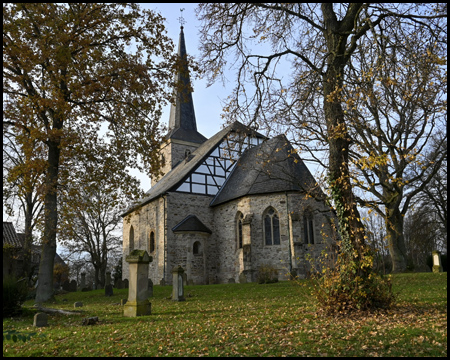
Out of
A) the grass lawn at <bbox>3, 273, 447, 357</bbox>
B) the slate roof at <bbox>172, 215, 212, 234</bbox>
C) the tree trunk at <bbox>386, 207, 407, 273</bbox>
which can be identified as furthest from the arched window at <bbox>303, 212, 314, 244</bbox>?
the grass lawn at <bbox>3, 273, 447, 357</bbox>

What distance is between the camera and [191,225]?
22906 millimetres

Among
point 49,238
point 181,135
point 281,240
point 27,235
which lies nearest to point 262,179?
point 281,240

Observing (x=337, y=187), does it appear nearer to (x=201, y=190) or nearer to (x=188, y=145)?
(x=201, y=190)

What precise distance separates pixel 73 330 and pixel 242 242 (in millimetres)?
14949

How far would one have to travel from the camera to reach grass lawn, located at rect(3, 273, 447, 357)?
16.5 ft

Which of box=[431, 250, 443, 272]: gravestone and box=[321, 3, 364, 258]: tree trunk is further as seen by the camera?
box=[431, 250, 443, 272]: gravestone

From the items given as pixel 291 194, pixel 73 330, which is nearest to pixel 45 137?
pixel 73 330

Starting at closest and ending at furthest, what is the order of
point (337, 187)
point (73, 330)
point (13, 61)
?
point (73, 330) → point (337, 187) → point (13, 61)

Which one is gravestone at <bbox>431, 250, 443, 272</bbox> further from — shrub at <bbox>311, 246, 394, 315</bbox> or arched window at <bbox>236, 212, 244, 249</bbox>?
shrub at <bbox>311, 246, 394, 315</bbox>

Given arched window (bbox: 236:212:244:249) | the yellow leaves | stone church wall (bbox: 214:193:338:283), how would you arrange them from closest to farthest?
1. the yellow leaves
2. stone church wall (bbox: 214:193:338:283)
3. arched window (bbox: 236:212:244:249)

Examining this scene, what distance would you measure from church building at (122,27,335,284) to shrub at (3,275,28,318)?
22.1ft

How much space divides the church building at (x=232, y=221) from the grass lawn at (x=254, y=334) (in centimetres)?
910

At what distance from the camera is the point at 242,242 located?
21641mm

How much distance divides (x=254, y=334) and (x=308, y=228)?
50.0ft
